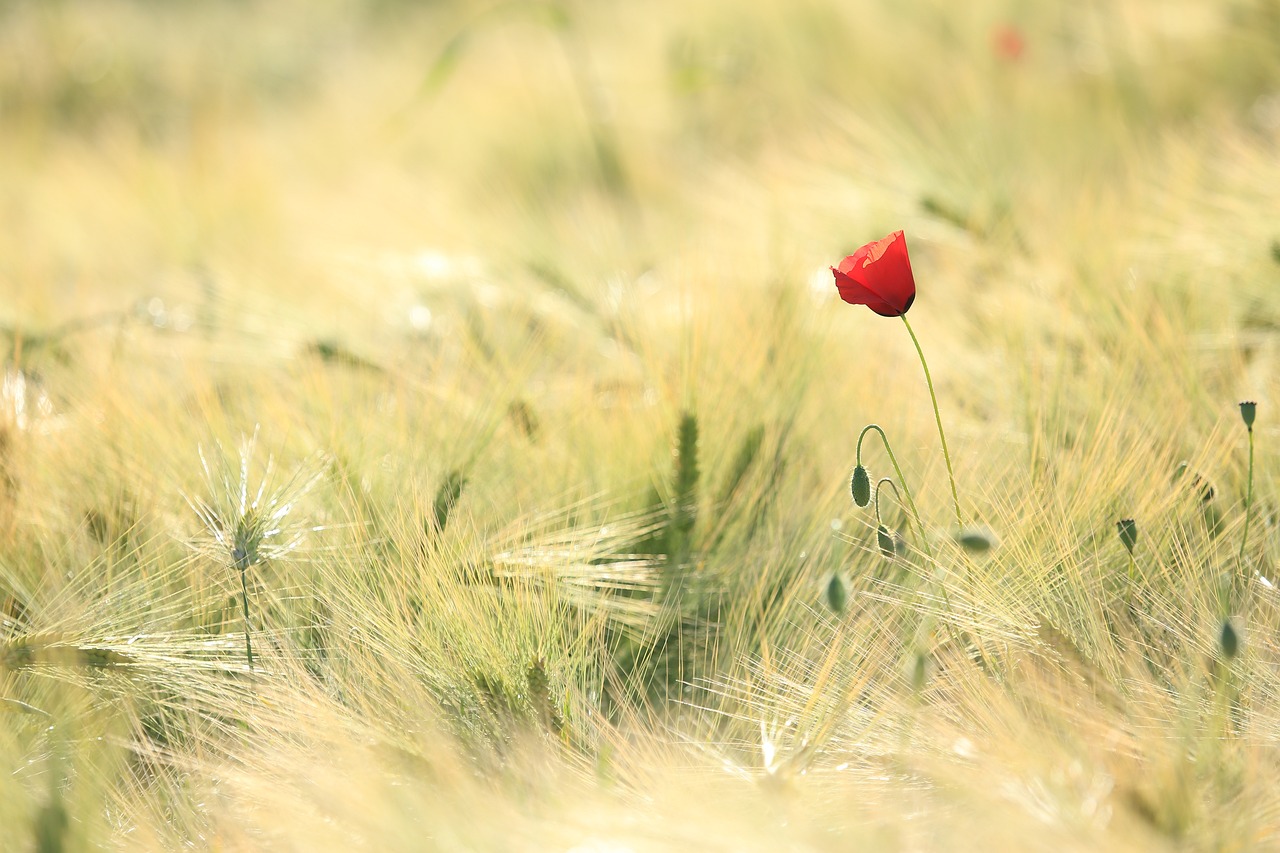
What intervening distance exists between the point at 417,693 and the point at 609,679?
191mm

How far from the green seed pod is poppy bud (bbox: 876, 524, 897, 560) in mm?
149

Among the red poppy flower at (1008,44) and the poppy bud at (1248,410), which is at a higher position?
the red poppy flower at (1008,44)

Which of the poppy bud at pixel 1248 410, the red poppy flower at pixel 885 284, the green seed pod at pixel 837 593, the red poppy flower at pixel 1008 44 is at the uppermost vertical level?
the red poppy flower at pixel 1008 44

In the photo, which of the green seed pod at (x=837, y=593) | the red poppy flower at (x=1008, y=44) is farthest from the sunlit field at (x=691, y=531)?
the red poppy flower at (x=1008, y=44)

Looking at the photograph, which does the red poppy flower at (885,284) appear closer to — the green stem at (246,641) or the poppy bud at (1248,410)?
the poppy bud at (1248,410)

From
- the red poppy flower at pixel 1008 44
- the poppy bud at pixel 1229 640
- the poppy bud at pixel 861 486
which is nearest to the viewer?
the poppy bud at pixel 1229 640

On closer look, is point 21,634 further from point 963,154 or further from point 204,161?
point 204,161

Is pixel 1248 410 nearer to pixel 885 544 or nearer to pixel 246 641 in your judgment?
pixel 885 544

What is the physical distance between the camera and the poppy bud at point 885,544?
32.4 inches

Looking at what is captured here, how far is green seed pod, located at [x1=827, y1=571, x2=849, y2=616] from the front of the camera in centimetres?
67

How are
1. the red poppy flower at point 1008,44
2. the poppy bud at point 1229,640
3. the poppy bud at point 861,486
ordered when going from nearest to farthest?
1. the poppy bud at point 1229,640
2. the poppy bud at point 861,486
3. the red poppy flower at point 1008,44

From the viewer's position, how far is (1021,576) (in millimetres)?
824

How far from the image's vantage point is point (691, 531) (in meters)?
0.98

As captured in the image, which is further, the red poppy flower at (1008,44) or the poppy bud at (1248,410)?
the red poppy flower at (1008,44)
